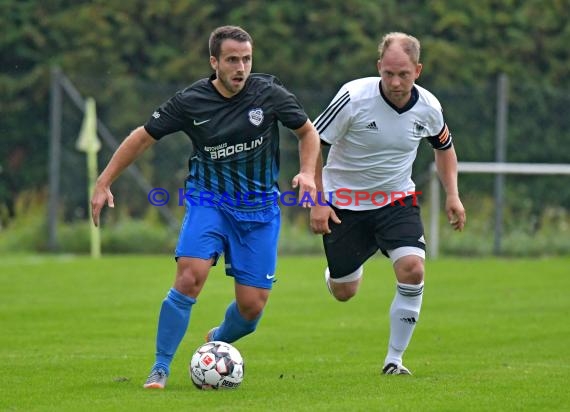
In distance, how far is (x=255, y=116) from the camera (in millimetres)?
7730

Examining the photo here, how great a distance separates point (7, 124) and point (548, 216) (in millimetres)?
10648

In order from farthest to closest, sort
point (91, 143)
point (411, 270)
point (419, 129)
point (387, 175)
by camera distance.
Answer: point (91, 143) → point (387, 175) → point (419, 129) → point (411, 270)

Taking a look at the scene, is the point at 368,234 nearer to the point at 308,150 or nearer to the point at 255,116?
the point at 308,150

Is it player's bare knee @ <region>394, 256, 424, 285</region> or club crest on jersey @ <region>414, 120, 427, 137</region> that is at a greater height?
club crest on jersey @ <region>414, 120, 427, 137</region>

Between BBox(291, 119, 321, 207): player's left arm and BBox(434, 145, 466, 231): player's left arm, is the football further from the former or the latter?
BBox(434, 145, 466, 231): player's left arm

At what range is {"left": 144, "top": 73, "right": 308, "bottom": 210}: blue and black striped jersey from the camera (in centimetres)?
765

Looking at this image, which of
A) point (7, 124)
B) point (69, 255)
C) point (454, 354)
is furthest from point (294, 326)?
point (7, 124)

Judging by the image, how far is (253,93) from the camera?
7785 mm

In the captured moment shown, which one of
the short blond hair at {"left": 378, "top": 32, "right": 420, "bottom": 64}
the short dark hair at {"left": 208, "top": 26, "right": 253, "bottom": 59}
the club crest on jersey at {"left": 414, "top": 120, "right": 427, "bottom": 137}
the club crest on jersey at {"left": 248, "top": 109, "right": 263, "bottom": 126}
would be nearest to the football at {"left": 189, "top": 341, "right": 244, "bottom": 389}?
the club crest on jersey at {"left": 248, "top": 109, "right": 263, "bottom": 126}

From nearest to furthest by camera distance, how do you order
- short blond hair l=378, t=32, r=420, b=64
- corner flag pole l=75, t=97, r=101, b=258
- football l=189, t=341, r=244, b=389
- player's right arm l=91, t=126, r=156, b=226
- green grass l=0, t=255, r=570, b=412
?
green grass l=0, t=255, r=570, b=412 < football l=189, t=341, r=244, b=389 < player's right arm l=91, t=126, r=156, b=226 < short blond hair l=378, t=32, r=420, b=64 < corner flag pole l=75, t=97, r=101, b=258

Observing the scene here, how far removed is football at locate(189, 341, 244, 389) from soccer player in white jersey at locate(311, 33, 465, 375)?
124 cm

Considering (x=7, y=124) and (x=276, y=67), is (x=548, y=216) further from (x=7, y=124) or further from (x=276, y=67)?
(x=7, y=124)

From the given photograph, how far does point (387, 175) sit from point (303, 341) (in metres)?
2.45

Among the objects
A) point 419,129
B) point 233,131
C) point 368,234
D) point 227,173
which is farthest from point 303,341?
point 233,131
